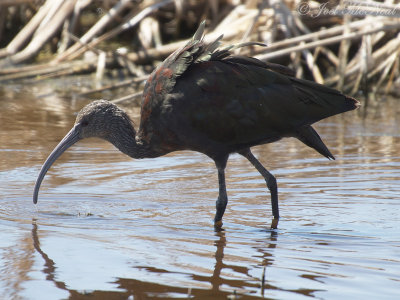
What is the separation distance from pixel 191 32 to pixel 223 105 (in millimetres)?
8259

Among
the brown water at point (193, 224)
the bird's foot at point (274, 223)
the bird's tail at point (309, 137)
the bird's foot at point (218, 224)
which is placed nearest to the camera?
the brown water at point (193, 224)

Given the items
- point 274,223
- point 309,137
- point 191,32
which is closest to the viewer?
point 274,223

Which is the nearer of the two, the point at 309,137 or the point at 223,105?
the point at 223,105

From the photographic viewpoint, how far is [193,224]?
557 cm

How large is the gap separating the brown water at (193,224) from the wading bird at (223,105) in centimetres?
37

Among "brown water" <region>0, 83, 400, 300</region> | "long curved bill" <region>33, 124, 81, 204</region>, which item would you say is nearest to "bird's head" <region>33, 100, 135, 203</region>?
"long curved bill" <region>33, 124, 81, 204</region>

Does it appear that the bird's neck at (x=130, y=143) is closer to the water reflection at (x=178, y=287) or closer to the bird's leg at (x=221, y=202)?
the bird's leg at (x=221, y=202)

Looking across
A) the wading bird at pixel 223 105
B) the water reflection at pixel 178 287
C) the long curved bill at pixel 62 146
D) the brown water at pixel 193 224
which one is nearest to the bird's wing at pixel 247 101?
the wading bird at pixel 223 105

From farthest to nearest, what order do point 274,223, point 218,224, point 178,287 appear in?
point 274,223 → point 218,224 → point 178,287

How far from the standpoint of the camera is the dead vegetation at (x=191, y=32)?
11195 millimetres

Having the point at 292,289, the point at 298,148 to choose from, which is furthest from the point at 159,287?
the point at 298,148

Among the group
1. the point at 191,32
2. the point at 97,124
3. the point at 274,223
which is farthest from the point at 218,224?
the point at 191,32

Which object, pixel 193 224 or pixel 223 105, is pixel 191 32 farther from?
pixel 193 224

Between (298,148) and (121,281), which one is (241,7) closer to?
(298,148)
